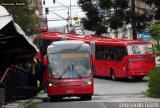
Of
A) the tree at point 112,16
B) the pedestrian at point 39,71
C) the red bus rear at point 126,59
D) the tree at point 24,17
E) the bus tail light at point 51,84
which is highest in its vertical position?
the tree at point 24,17

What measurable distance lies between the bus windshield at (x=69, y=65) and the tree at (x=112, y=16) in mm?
31154

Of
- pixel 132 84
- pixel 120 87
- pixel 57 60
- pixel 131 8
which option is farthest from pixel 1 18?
pixel 131 8

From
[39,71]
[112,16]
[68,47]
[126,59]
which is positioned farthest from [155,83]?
[112,16]

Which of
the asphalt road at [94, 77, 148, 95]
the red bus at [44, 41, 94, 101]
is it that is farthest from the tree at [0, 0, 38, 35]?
the asphalt road at [94, 77, 148, 95]

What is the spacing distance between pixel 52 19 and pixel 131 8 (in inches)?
1965

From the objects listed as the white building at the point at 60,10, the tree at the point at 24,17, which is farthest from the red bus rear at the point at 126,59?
the white building at the point at 60,10

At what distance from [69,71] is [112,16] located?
33512mm

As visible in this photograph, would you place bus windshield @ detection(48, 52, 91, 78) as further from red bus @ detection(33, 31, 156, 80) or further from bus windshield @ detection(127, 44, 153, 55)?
bus windshield @ detection(127, 44, 153, 55)

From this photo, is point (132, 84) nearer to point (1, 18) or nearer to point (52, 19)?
point (1, 18)

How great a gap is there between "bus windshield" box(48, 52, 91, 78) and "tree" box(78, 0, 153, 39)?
1227 inches

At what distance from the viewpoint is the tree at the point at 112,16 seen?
62.0m

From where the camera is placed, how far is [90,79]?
30016mm

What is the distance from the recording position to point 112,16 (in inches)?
2495

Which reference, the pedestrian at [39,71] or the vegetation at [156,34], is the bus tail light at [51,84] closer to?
the pedestrian at [39,71]
